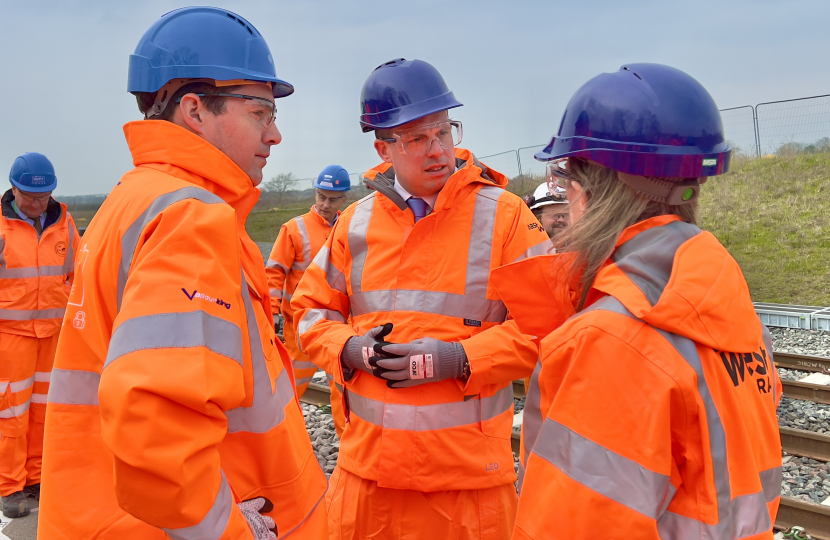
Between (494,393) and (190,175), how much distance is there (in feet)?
6.03

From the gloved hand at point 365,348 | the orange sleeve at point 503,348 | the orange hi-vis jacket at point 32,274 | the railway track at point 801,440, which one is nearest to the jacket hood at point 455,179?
the orange sleeve at point 503,348

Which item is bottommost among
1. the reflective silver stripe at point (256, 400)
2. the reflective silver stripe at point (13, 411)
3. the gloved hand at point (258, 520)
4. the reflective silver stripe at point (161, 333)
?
the reflective silver stripe at point (13, 411)

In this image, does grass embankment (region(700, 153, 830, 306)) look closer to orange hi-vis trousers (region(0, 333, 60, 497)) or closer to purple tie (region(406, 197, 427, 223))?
purple tie (region(406, 197, 427, 223))

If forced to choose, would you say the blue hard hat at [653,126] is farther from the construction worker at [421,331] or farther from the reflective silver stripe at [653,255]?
the construction worker at [421,331]

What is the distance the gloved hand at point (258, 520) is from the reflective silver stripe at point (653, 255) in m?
1.17

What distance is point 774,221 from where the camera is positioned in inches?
749

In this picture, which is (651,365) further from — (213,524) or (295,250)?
(295,250)

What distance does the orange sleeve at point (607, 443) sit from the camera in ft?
5.03

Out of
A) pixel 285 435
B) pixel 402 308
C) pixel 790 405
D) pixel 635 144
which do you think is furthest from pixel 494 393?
pixel 790 405

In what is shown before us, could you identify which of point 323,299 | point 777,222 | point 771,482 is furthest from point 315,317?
point 777,222

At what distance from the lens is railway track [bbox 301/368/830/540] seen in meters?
4.45

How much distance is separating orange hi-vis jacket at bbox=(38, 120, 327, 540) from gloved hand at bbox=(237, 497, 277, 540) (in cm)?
6

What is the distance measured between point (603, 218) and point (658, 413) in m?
0.57

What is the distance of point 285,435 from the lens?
78.0 inches
